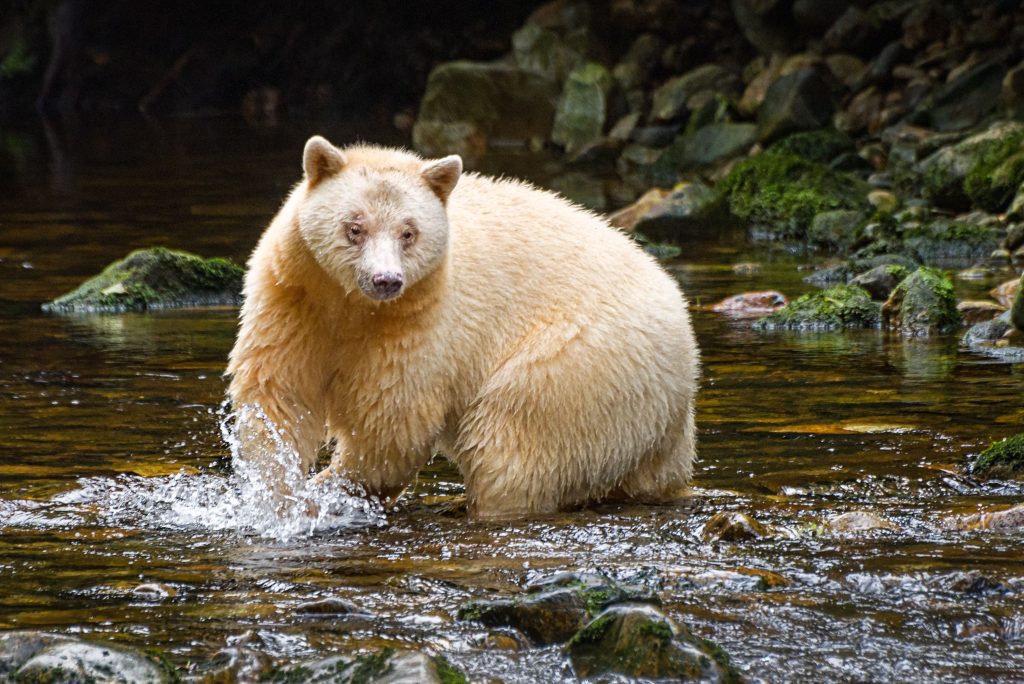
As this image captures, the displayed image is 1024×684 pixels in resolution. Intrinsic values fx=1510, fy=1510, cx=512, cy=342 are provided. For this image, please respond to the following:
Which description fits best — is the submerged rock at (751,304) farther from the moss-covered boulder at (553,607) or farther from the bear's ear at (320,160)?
the moss-covered boulder at (553,607)

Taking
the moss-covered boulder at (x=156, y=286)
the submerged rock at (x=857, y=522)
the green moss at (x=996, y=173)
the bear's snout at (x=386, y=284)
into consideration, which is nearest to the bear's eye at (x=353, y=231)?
the bear's snout at (x=386, y=284)

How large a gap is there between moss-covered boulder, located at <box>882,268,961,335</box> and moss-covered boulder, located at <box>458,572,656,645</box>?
18.7 ft

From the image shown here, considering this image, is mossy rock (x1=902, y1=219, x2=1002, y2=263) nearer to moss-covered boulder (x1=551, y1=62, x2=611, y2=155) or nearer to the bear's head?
the bear's head

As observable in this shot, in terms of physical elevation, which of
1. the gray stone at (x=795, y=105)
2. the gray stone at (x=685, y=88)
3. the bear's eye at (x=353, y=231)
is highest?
the gray stone at (x=685, y=88)

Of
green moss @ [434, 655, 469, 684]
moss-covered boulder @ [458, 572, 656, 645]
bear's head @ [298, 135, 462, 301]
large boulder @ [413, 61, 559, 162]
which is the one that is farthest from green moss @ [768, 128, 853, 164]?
green moss @ [434, 655, 469, 684]

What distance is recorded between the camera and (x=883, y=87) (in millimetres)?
22953

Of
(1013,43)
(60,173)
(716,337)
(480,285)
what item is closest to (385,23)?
(60,173)

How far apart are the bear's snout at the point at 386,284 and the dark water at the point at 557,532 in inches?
Answer: 38.3

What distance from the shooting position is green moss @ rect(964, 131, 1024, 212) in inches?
577

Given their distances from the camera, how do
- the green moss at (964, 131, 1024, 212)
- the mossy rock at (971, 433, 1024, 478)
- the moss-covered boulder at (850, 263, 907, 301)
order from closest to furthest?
1. the mossy rock at (971, 433, 1024, 478)
2. the moss-covered boulder at (850, 263, 907, 301)
3. the green moss at (964, 131, 1024, 212)

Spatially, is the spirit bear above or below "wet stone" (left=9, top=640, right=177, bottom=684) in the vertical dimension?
above

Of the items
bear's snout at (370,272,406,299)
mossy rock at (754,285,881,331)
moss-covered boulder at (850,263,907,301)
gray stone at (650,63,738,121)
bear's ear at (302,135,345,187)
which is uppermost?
gray stone at (650,63,738,121)

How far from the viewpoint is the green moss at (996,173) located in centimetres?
1466

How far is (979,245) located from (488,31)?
21650 mm
